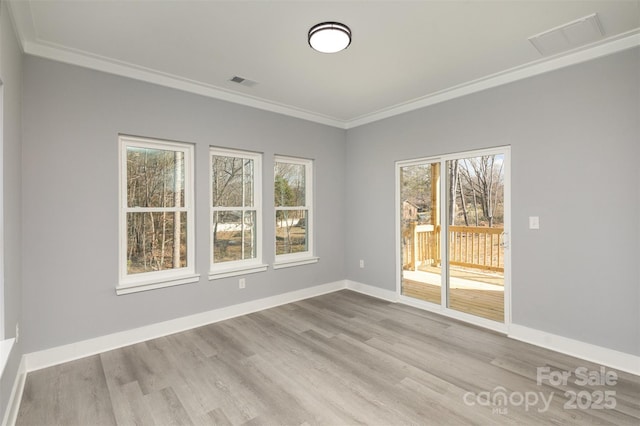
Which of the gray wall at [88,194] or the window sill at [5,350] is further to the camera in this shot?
the gray wall at [88,194]

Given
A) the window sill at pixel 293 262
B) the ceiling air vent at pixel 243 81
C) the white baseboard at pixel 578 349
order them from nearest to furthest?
1. the white baseboard at pixel 578 349
2. the ceiling air vent at pixel 243 81
3. the window sill at pixel 293 262

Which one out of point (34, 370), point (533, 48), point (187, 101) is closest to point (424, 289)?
point (533, 48)

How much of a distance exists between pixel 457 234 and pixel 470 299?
788 millimetres

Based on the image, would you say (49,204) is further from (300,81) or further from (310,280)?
(310,280)

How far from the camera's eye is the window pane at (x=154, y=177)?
10.9 ft

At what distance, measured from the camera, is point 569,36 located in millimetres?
2635

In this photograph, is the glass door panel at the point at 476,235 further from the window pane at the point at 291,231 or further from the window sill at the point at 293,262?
the window pane at the point at 291,231

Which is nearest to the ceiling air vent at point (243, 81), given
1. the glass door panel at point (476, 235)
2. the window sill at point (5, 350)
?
the glass door panel at point (476, 235)

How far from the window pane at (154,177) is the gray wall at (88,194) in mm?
201

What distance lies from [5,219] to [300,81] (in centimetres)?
279

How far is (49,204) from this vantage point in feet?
9.09

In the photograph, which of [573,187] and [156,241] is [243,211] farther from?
[573,187]

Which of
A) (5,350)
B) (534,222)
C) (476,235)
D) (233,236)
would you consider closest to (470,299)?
(476,235)

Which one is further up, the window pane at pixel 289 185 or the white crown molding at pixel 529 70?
the white crown molding at pixel 529 70
